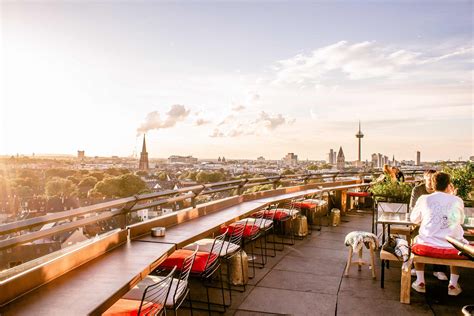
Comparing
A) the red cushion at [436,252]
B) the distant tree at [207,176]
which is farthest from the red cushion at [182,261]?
the distant tree at [207,176]

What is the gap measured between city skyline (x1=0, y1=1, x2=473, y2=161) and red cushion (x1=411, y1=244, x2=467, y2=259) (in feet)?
20.3

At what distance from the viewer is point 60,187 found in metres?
32.4

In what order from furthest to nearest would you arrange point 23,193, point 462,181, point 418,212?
point 23,193
point 462,181
point 418,212

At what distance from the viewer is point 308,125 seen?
23.7 m

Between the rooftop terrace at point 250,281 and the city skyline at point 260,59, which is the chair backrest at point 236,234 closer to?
the rooftop terrace at point 250,281

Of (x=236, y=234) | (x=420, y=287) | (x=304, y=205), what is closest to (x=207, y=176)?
(x=304, y=205)

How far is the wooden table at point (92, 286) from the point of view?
2.41 m

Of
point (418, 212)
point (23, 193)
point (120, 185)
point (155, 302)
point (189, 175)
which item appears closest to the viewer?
point (155, 302)

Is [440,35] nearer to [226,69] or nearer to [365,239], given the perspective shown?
[226,69]

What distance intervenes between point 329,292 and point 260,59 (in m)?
9.22

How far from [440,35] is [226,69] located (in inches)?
259

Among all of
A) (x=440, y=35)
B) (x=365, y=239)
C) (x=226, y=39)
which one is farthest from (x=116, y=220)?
(x=440, y=35)

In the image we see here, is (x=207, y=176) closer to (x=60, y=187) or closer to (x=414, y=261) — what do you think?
(x=60, y=187)

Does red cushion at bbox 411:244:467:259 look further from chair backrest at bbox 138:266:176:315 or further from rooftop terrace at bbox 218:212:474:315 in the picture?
chair backrest at bbox 138:266:176:315
